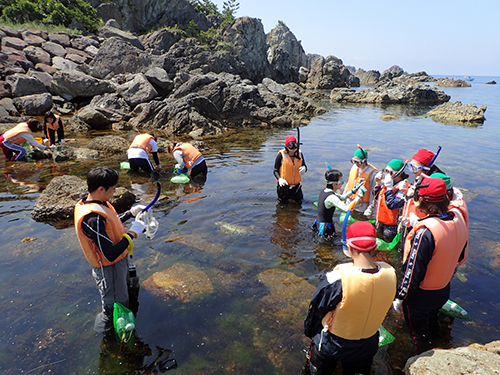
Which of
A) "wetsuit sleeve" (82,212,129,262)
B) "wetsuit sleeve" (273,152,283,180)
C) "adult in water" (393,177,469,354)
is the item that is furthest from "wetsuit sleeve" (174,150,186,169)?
"adult in water" (393,177,469,354)

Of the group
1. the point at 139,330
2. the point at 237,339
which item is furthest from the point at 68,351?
the point at 237,339

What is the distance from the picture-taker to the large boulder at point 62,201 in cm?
752

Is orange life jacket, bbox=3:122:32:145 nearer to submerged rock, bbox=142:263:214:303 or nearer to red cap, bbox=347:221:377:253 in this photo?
submerged rock, bbox=142:263:214:303

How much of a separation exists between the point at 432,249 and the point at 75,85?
26.4 metres

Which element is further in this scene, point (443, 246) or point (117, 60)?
point (117, 60)

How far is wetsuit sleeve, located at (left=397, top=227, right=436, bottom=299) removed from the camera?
345cm

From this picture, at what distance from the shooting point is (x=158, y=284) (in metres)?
5.27

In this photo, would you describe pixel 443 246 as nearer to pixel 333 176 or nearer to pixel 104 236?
pixel 333 176

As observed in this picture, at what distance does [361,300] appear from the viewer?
2.74 m

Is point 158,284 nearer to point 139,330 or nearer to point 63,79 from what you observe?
point 139,330

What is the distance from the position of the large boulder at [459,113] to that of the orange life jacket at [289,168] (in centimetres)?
2737

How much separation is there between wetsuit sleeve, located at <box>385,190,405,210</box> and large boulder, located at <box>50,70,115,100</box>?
24.0 m

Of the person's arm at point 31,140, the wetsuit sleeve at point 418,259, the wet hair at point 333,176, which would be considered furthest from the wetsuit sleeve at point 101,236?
the person's arm at point 31,140

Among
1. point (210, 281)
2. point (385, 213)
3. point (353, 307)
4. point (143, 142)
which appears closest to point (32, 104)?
point (143, 142)
